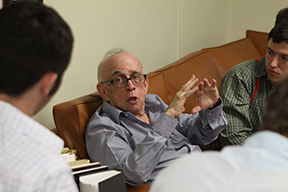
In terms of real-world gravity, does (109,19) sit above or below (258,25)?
above

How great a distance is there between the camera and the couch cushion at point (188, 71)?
8.21 ft

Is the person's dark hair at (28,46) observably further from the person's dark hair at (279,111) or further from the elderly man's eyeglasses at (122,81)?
the elderly man's eyeglasses at (122,81)

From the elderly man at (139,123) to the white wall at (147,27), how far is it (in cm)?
35

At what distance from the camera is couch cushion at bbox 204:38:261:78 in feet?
10.2

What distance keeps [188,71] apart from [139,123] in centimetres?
85

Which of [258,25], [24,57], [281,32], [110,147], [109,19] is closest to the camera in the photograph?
[24,57]

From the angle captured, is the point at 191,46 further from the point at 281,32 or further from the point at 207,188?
the point at 207,188

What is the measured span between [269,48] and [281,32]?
13 centimetres

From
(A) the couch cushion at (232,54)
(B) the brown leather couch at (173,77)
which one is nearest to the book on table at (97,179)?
(B) the brown leather couch at (173,77)

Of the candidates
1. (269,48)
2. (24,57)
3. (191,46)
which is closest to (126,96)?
(269,48)

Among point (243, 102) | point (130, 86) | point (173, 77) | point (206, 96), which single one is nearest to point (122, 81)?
point (130, 86)

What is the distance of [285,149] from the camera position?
2.16 ft

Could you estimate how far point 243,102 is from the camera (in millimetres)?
2191

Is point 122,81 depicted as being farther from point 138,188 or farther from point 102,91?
point 138,188
